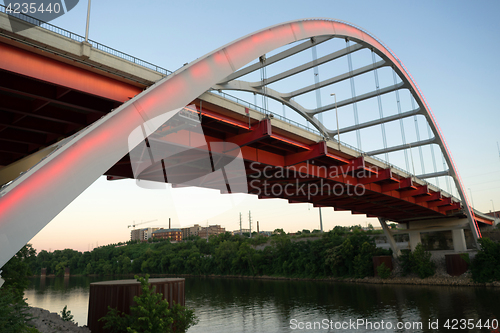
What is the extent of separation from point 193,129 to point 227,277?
189 feet

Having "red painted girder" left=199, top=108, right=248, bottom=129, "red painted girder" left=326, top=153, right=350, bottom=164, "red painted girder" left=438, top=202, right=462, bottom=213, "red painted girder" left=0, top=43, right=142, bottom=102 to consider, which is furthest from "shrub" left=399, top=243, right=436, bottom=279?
"red painted girder" left=0, top=43, right=142, bottom=102

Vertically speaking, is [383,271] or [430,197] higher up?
[430,197]

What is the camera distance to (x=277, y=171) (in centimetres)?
2125

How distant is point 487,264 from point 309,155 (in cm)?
2867

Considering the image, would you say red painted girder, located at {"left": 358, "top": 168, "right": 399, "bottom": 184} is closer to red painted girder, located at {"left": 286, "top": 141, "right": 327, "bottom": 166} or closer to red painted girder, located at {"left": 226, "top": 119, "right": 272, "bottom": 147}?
red painted girder, located at {"left": 286, "top": 141, "right": 327, "bottom": 166}

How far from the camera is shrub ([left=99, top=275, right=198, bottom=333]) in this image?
1300 centimetres

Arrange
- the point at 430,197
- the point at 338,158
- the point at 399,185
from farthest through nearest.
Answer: the point at 430,197 → the point at 399,185 → the point at 338,158

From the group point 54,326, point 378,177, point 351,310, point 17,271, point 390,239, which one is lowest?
point 351,310

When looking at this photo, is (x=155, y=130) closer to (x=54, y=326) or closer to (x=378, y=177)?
(x=54, y=326)

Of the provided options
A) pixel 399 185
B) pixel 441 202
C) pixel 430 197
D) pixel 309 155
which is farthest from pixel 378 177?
pixel 441 202

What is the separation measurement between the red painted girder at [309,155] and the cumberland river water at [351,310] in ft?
31.7

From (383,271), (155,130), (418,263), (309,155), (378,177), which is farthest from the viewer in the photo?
(383,271)

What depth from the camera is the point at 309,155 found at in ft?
65.6

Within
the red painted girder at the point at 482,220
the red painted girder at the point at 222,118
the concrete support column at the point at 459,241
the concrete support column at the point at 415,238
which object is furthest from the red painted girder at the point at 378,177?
the red painted girder at the point at 482,220
